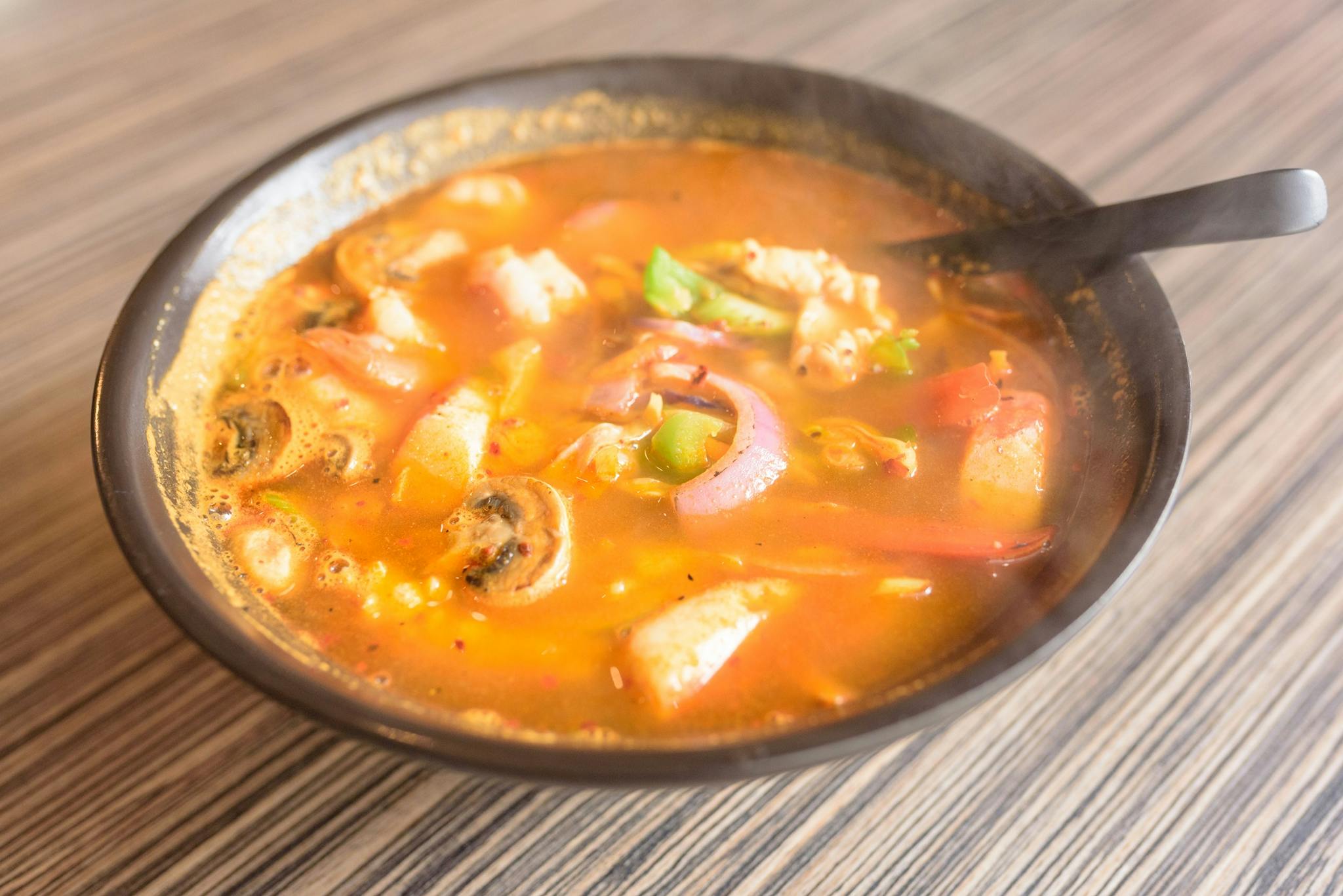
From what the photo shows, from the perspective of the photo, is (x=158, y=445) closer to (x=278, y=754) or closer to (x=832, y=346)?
(x=278, y=754)

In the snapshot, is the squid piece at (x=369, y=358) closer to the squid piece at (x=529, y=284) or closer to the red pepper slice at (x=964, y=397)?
the squid piece at (x=529, y=284)

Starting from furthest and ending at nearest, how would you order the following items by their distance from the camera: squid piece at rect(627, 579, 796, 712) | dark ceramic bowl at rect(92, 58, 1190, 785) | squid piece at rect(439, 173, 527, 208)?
squid piece at rect(439, 173, 527, 208)
squid piece at rect(627, 579, 796, 712)
dark ceramic bowl at rect(92, 58, 1190, 785)

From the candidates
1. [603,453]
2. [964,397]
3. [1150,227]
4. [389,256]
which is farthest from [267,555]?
[1150,227]

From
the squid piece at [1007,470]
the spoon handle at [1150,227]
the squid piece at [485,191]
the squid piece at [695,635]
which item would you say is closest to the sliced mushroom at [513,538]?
the squid piece at [695,635]

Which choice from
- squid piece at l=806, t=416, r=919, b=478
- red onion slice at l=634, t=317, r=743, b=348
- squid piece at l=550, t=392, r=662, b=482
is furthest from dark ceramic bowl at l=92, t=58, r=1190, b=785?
red onion slice at l=634, t=317, r=743, b=348

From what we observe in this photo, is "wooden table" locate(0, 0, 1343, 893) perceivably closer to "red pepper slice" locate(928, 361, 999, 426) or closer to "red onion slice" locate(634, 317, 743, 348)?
"red pepper slice" locate(928, 361, 999, 426)

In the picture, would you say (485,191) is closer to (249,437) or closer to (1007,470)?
(249,437)
